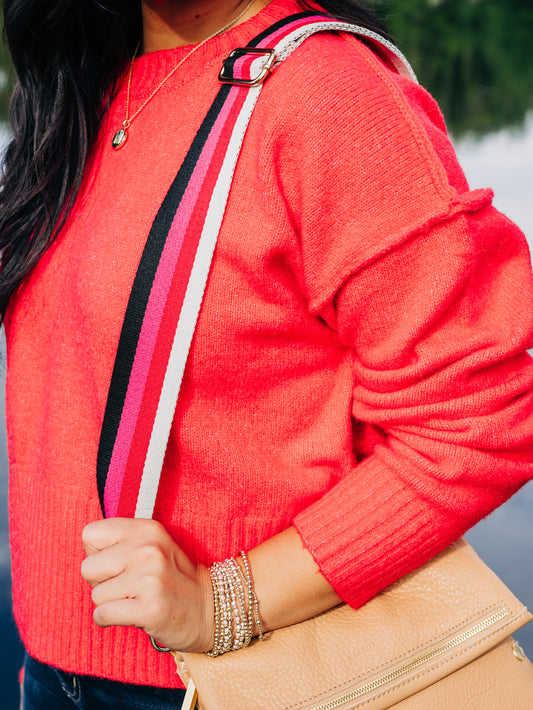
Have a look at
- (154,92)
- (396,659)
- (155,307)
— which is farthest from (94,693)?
(154,92)

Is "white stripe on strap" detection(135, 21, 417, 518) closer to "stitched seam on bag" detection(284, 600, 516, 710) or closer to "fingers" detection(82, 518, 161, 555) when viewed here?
"fingers" detection(82, 518, 161, 555)

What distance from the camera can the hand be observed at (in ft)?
2.18

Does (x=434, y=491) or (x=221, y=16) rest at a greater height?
(x=221, y=16)

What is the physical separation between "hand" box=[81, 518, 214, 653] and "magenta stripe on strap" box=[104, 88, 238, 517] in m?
0.05

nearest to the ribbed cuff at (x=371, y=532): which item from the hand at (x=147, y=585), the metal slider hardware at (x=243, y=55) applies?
the hand at (x=147, y=585)

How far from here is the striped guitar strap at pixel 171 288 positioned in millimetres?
670

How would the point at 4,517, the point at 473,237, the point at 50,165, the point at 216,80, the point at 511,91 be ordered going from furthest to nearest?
the point at 511,91 < the point at 4,517 < the point at 50,165 < the point at 216,80 < the point at 473,237

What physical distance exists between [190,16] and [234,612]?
2.03 feet

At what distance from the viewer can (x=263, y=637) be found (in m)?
0.73

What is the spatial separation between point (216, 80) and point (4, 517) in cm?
155

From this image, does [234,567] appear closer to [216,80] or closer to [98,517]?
[98,517]

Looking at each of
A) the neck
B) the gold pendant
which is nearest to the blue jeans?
the gold pendant

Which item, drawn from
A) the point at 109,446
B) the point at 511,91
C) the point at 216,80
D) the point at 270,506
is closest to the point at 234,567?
the point at 270,506

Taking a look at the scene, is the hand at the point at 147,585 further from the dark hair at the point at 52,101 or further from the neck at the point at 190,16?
the neck at the point at 190,16
